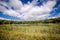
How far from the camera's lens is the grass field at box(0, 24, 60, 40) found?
242cm

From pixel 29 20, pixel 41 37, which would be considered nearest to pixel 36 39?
A: pixel 41 37

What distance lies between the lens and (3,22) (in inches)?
106

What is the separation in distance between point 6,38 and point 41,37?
0.78 meters

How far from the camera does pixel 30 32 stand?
2.53m

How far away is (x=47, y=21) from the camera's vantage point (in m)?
2.50

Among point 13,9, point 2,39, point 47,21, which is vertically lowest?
point 2,39

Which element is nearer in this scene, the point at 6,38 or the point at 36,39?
the point at 36,39

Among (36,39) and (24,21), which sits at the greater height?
(24,21)

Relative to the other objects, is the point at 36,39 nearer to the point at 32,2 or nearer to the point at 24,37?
the point at 24,37

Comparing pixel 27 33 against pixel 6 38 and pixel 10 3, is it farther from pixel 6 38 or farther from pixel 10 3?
pixel 10 3

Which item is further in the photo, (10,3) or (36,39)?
(10,3)

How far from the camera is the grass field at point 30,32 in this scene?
7.94 feet

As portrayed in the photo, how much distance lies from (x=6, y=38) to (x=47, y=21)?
975mm

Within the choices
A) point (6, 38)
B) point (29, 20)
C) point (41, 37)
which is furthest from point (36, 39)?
point (6, 38)
